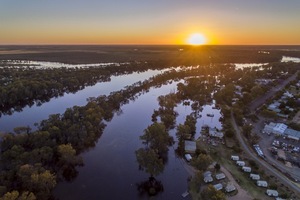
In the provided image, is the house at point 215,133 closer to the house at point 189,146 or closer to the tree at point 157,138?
the house at point 189,146

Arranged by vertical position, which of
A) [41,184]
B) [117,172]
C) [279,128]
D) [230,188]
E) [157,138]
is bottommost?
[117,172]

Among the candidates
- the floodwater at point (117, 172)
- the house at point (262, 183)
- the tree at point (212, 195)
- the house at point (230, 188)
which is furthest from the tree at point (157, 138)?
the house at point (262, 183)

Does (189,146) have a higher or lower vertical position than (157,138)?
lower

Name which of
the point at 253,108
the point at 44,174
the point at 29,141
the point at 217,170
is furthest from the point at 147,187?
the point at 253,108

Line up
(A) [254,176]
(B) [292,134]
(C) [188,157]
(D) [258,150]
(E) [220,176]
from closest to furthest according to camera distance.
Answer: (A) [254,176] < (E) [220,176] < (C) [188,157] < (D) [258,150] < (B) [292,134]

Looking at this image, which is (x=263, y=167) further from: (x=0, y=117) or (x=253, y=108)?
(x=0, y=117)

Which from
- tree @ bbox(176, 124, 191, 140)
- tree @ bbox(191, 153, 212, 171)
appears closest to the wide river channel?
tree @ bbox(191, 153, 212, 171)

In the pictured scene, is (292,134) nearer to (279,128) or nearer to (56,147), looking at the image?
(279,128)

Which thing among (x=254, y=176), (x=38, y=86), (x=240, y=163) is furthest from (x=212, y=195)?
(x=38, y=86)
